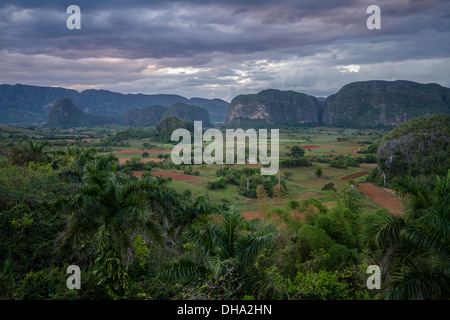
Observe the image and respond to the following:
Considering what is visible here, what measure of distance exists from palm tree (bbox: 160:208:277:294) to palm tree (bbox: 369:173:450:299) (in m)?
2.83

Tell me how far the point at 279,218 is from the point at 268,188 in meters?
22.0

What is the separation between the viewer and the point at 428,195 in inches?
304

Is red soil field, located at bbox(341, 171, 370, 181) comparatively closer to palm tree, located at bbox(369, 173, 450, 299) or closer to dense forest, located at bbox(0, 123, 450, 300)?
dense forest, located at bbox(0, 123, 450, 300)

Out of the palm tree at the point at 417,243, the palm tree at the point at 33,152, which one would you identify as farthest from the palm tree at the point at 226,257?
the palm tree at the point at 33,152

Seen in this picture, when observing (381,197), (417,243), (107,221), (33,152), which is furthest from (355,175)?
(107,221)

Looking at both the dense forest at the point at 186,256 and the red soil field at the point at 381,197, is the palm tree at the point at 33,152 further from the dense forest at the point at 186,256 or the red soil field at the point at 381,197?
the red soil field at the point at 381,197

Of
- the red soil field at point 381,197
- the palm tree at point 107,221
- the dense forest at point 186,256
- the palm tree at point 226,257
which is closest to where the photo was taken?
the dense forest at point 186,256

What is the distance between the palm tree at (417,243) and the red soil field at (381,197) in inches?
1120

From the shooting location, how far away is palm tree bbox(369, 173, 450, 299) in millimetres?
6243

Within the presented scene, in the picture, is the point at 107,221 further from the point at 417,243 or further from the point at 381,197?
the point at 381,197

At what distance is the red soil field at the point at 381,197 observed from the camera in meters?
34.6

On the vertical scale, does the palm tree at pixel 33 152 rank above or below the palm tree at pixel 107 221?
above

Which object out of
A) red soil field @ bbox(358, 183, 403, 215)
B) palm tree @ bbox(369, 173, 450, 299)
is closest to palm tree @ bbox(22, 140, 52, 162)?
palm tree @ bbox(369, 173, 450, 299)
